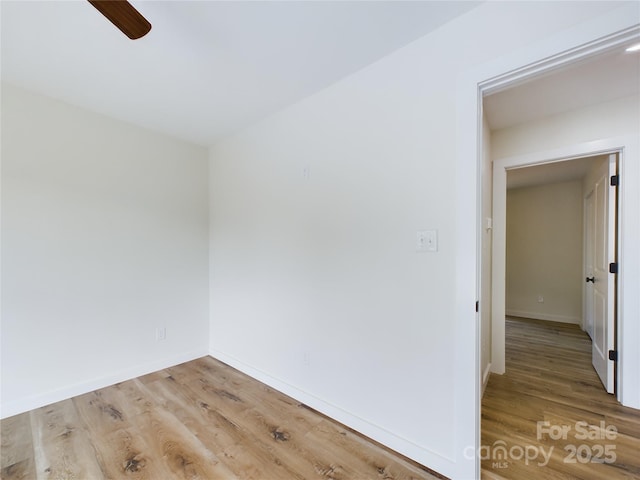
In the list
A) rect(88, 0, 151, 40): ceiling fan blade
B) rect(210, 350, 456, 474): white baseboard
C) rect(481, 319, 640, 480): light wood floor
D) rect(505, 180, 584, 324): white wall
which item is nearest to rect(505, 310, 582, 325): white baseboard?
rect(505, 180, 584, 324): white wall

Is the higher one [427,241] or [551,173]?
[551,173]

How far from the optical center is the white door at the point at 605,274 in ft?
7.61

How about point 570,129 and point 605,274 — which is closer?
point 570,129

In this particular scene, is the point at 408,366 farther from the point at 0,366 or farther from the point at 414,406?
the point at 0,366

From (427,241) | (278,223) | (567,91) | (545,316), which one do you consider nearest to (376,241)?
(427,241)

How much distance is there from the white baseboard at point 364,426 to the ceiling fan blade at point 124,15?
241cm

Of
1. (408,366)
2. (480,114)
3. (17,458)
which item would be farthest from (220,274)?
(480,114)

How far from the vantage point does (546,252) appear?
4.79 meters

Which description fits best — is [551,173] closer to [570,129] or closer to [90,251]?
[570,129]

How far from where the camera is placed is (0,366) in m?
1.97

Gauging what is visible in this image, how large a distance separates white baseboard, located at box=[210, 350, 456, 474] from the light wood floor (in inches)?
10.4

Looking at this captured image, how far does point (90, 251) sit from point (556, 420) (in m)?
3.88

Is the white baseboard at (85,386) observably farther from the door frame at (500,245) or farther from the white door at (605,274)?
the white door at (605,274)

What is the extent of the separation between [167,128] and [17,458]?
8.62 feet
